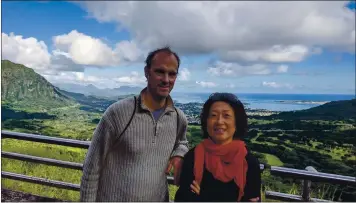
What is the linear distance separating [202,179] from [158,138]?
0.29 meters

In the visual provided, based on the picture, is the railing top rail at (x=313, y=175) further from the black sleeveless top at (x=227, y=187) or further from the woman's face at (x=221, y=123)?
the woman's face at (x=221, y=123)

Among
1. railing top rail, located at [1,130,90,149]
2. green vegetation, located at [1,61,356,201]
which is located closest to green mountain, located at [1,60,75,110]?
green vegetation, located at [1,61,356,201]

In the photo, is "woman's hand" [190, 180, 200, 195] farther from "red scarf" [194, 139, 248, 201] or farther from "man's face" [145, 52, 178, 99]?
"man's face" [145, 52, 178, 99]

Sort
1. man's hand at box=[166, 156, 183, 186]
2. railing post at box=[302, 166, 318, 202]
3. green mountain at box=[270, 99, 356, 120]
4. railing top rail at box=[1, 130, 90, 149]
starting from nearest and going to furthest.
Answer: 1. man's hand at box=[166, 156, 183, 186]
2. railing post at box=[302, 166, 318, 202]
3. railing top rail at box=[1, 130, 90, 149]
4. green mountain at box=[270, 99, 356, 120]

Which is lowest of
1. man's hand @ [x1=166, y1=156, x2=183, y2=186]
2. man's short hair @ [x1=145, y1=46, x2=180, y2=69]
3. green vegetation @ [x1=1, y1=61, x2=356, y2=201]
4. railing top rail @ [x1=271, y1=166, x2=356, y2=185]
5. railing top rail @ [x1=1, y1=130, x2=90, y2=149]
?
green vegetation @ [x1=1, y1=61, x2=356, y2=201]

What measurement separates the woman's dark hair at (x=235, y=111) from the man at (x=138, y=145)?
0.18 m

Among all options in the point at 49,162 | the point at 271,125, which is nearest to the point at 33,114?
the point at 271,125

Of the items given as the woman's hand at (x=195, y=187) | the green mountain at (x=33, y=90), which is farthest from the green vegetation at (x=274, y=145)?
the green mountain at (x=33, y=90)

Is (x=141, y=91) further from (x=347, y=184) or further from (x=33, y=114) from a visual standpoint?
(x=33, y=114)

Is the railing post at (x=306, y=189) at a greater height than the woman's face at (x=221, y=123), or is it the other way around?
the woman's face at (x=221, y=123)

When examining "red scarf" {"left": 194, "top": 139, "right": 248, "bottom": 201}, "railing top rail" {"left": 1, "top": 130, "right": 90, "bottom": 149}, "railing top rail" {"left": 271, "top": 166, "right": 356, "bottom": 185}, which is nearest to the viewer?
"red scarf" {"left": 194, "top": 139, "right": 248, "bottom": 201}

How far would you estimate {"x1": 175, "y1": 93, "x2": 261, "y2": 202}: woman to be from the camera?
1529 mm

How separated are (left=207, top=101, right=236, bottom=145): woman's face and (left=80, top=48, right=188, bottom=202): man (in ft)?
0.75

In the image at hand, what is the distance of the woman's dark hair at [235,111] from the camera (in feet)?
5.16
